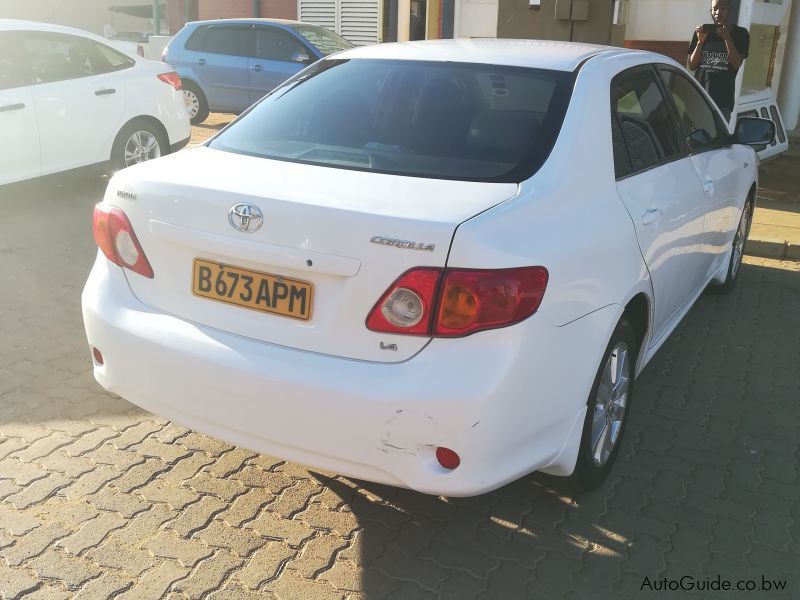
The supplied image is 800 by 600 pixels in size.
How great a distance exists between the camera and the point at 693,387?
15.3 ft

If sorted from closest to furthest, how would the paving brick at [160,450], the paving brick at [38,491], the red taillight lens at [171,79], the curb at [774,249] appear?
the paving brick at [38,491] → the paving brick at [160,450] → the curb at [774,249] → the red taillight lens at [171,79]

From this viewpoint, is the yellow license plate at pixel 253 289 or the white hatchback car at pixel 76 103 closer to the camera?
the yellow license plate at pixel 253 289

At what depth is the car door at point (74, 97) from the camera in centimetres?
744

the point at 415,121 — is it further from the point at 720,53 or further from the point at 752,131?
the point at 720,53

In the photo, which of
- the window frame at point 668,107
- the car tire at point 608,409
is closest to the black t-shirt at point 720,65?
the window frame at point 668,107

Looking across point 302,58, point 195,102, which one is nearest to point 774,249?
point 302,58

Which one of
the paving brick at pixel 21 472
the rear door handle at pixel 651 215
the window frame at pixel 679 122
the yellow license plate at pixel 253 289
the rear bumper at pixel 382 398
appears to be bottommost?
the paving brick at pixel 21 472

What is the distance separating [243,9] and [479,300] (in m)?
19.7

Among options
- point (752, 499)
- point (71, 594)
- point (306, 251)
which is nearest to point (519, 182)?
point (306, 251)

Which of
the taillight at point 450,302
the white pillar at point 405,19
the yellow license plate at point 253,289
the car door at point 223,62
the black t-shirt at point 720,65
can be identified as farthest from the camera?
the white pillar at point 405,19

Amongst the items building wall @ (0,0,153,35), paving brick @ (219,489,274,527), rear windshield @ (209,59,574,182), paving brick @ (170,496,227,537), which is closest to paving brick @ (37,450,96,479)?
paving brick @ (170,496,227,537)

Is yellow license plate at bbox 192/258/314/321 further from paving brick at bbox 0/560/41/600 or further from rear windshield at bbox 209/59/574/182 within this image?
paving brick at bbox 0/560/41/600

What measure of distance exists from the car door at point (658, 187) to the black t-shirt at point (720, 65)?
5111 millimetres

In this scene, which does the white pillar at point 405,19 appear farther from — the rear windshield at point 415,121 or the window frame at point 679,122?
the rear windshield at point 415,121
